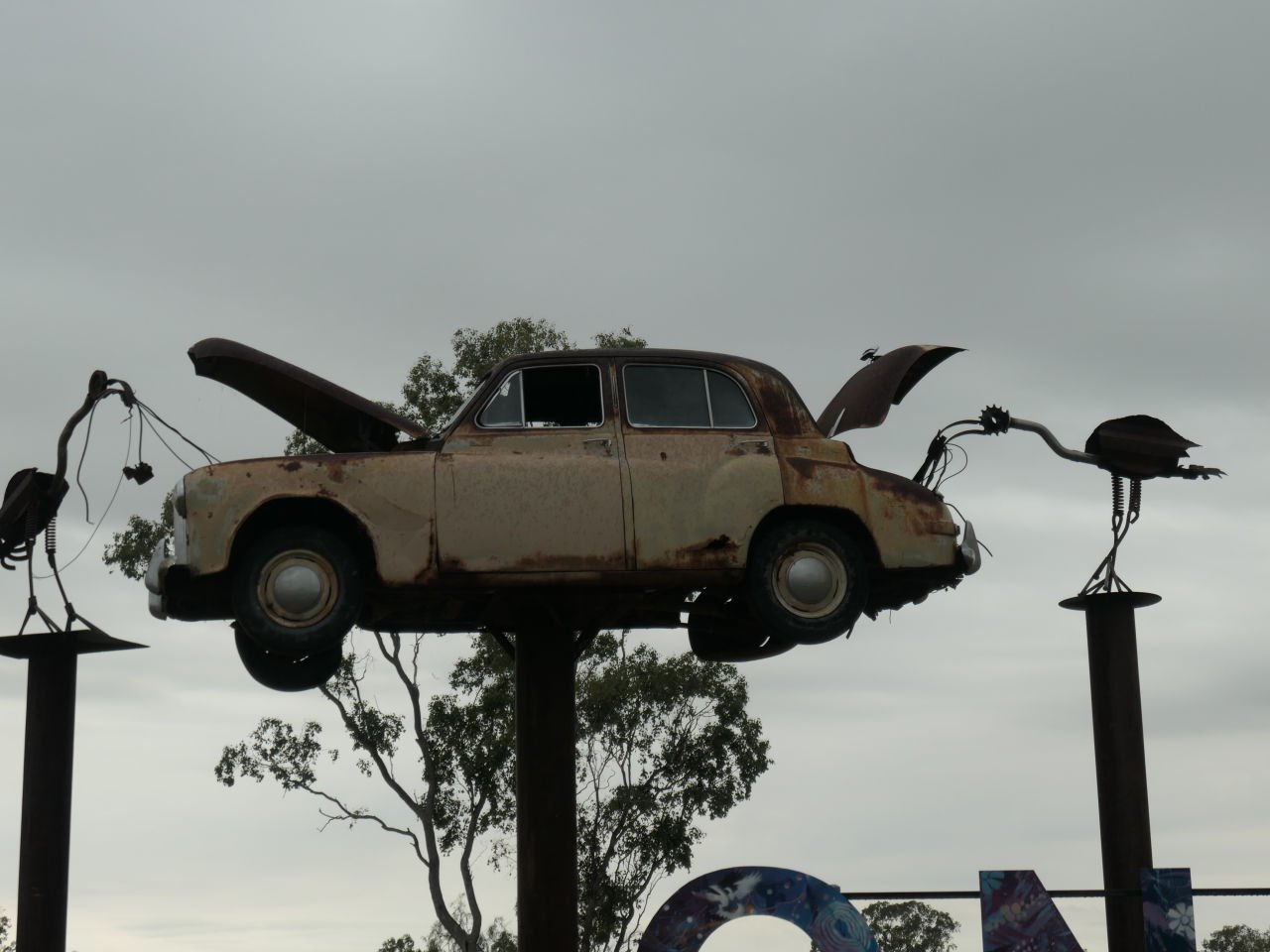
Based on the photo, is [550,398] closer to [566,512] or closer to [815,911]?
[566,512]

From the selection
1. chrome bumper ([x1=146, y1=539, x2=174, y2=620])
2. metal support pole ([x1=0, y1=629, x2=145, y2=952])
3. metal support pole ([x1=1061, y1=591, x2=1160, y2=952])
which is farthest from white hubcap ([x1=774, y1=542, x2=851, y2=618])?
metal support pole ([x1=0, y1=629, x2=145, y2=952])

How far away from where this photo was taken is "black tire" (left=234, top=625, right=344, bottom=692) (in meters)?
12.9

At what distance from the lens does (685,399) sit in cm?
1198

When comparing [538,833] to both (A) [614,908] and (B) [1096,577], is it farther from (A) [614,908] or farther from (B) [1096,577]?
(A) [614,908]

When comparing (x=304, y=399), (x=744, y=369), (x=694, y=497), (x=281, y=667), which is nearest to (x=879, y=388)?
(x=744, y=369)

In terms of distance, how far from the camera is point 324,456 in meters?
11.4

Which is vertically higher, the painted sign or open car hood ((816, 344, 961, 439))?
open car hood ((816, 344, 961, 439))

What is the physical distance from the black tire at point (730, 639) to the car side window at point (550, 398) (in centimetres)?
205

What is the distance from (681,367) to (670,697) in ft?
63.6

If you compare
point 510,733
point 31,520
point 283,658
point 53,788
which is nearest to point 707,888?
point 283,658

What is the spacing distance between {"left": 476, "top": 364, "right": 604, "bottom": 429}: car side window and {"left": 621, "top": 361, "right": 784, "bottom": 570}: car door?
0.23 meters

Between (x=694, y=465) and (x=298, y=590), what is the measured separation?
8.93ft

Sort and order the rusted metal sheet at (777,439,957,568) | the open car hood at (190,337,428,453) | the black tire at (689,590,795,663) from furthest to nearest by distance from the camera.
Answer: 1. the black tire at (689,590,795,663)
2. the open car hood at (190,337,428,453)
3. the rusted metal sheet at (777,439,957,568)

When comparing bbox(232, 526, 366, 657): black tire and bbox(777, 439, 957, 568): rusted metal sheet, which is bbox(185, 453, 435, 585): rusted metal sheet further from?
bbox(777, 439, 957, 568): rusted metal sheet
